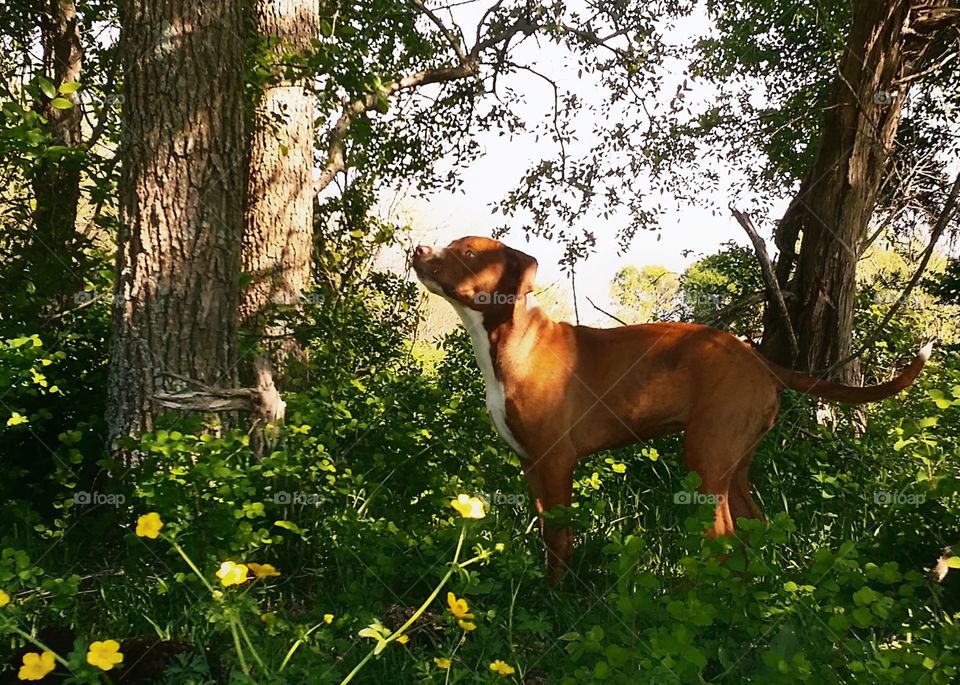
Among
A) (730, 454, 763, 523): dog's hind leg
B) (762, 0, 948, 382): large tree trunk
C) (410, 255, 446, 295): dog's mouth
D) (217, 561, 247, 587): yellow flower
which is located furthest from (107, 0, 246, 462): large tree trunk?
(762, 0, 948, 382): large tree trunk

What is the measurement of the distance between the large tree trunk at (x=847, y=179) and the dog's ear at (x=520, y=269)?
273 centimetres

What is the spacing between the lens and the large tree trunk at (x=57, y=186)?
5238 mm

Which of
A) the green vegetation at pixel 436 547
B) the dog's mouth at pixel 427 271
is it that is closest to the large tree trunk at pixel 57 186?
the green vegetation at pixel 436 547

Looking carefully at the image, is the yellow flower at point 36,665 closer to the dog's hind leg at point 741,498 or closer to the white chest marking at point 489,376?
the white chest marking at point 489,376

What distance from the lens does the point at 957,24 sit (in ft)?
18.9

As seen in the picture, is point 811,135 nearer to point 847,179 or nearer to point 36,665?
point 847,179

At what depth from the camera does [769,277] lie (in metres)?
5.67

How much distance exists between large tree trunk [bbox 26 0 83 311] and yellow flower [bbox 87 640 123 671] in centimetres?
317

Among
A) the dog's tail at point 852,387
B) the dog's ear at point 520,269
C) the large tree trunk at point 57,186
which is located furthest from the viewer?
the large tree trunk at point 57,186

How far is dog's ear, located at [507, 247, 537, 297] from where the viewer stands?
398 centimetres

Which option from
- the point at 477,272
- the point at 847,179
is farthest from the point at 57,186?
the point at 847,179

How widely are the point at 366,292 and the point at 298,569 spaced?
3.03 meters

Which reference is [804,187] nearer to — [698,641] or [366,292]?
[366,292]

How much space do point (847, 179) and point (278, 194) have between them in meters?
3.86
